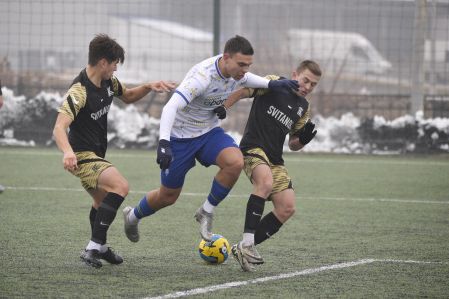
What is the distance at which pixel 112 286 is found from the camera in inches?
236

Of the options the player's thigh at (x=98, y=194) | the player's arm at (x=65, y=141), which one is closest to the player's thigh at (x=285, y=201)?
the player's thigh at (x=98, y=194)

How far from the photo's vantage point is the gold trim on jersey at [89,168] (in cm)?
676

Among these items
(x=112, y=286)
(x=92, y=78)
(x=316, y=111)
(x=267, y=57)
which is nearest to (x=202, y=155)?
(x=92, y=78)

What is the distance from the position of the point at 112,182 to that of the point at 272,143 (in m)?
1.43

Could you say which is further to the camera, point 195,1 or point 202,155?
Result: point 195,1

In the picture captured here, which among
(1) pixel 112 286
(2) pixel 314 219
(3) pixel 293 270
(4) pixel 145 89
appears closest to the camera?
(1) pixel 112 286

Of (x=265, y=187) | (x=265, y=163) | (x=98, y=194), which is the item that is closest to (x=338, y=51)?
(x=265, y=163)

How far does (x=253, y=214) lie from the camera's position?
693cm

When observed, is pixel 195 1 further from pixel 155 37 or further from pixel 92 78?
pixel 92 78

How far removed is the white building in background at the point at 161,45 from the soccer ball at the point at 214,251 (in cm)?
1043

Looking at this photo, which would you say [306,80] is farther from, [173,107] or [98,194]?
[98,194]

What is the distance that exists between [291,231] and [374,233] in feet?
2.55

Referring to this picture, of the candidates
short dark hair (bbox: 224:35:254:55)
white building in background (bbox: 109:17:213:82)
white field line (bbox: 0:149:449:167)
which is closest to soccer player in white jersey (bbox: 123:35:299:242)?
short dark hair (bbox: 224:35:254:55)

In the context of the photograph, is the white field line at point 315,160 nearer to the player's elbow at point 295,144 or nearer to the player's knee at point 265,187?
the player's elbow at point 295,144
